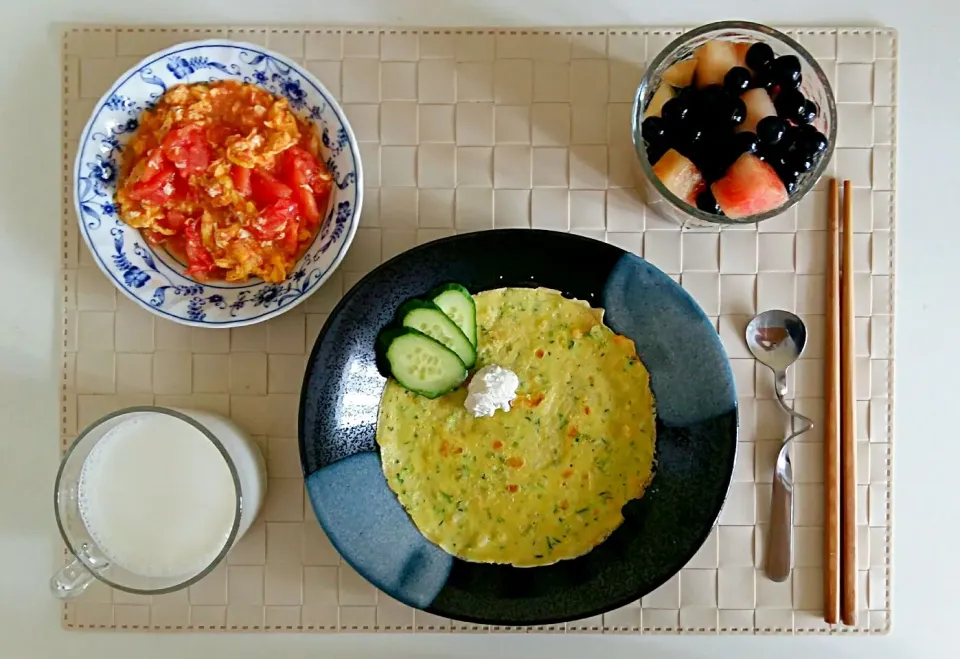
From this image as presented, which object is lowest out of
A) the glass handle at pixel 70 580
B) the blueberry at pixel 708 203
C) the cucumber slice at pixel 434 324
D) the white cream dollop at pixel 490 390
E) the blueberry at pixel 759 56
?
the glass handle at pixel 70 580

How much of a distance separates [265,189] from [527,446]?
66 centimetres

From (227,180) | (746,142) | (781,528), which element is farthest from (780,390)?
(227,180)

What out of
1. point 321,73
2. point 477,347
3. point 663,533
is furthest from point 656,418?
point 321,73

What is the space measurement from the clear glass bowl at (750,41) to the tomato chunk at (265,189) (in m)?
0.62

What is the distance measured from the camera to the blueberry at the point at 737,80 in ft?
4.43

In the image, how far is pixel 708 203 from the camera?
1387mm

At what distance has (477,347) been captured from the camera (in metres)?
1.49

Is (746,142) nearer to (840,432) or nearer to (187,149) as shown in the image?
Result: (840,432)

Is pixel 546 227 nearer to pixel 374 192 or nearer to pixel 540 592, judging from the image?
pixel 374 192

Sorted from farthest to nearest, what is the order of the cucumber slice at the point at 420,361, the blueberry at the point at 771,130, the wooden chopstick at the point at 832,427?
the wooden chopstick at the point at 832,427
the cucumber slice at the point at 420,361
the blueberry at the point at 771,130

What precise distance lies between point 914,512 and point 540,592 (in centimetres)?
78

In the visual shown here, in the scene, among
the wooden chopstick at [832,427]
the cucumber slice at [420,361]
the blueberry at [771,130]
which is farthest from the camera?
the wooden chopstick at [832,427]

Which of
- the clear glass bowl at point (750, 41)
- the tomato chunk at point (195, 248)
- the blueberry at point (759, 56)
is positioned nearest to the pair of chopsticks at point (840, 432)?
the clear glass bowl at point (750, 41)

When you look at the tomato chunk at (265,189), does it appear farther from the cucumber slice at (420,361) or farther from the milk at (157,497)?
the milk at (157,497)
